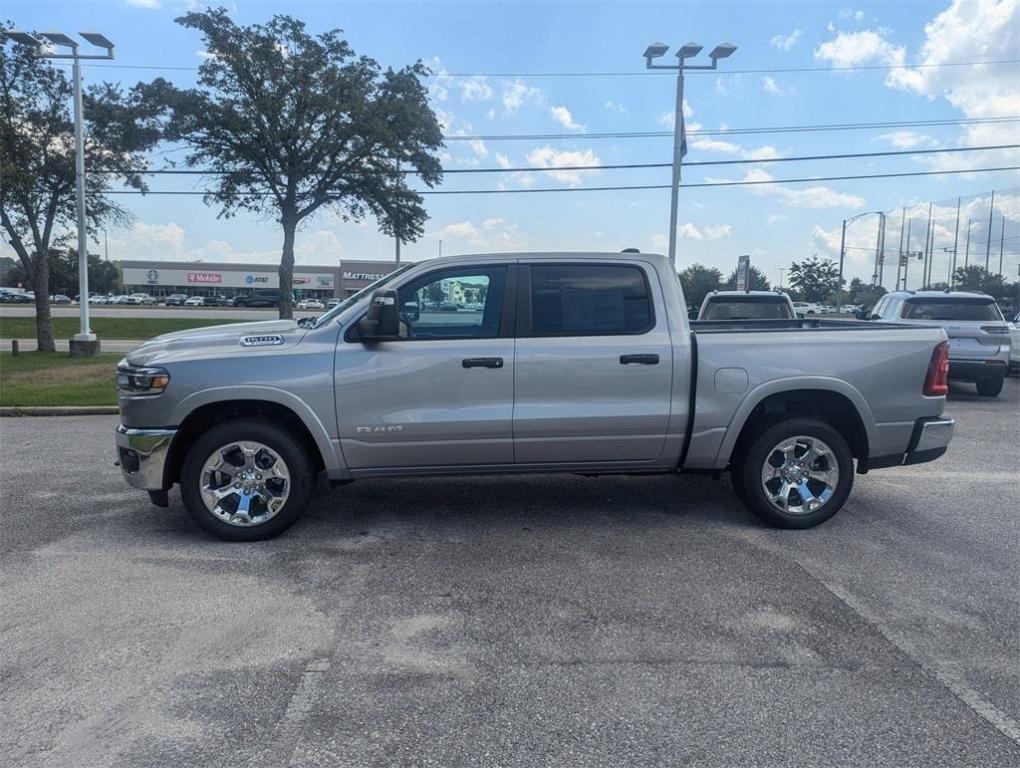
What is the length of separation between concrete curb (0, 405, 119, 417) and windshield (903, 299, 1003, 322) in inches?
476

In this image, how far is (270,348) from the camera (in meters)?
5.12

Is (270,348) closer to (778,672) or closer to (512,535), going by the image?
(512,535)

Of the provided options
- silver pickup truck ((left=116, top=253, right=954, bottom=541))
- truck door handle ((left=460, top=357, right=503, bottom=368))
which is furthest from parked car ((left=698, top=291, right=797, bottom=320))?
truck door handle ((left=460, top=357, right=503, bottom=368))

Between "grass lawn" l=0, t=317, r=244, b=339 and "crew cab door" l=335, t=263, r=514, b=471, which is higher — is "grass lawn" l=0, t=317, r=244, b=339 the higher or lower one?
the lower one

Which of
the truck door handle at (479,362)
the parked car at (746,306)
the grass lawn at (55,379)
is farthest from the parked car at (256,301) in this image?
the truck door handle at (479,362)

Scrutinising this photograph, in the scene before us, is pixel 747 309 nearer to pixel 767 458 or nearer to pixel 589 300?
pixel 767 458

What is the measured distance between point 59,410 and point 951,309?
→ 533 inches

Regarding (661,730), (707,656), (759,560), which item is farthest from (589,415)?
(661,730)

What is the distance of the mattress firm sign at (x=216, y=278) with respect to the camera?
91125 millimetres

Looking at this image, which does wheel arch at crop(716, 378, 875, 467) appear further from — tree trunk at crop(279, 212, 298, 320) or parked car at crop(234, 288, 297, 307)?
parked car at crop(234, 288, 297, 307)

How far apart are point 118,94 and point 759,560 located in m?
20.8

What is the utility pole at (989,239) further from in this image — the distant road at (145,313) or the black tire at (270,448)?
the black tire at (270,448)

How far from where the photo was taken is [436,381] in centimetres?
515

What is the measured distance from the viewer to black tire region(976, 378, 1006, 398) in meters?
12.7
